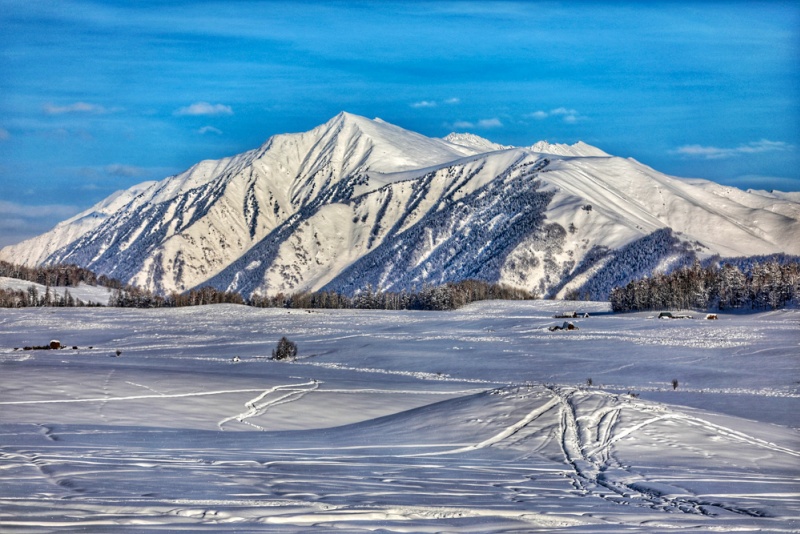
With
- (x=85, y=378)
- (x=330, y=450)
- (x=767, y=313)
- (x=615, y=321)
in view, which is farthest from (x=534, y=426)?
(x=767, y=313)

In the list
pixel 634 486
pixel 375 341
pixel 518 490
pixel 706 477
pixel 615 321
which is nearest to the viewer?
pixel 518 490

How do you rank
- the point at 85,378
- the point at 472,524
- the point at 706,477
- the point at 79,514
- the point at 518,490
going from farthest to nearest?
the point at 85,378, the point at 706,477, the point at 518,490, the point at 472,524, the point at 79,514

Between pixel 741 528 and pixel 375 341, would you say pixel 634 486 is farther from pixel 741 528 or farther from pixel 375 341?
pixel 375 341

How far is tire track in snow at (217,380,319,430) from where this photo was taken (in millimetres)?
34688

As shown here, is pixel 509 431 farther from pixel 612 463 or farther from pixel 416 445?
pixel 612 463

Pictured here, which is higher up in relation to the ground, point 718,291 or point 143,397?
point 718,291

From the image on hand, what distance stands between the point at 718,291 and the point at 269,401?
10153 cm

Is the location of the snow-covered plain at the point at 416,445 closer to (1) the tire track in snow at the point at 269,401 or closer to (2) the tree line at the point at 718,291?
(1) the tire track in snow at the point at 269,401

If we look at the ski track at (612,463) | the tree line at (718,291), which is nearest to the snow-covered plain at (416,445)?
the ski track at (612,463)

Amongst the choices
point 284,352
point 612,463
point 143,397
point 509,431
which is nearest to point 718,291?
point 284,352

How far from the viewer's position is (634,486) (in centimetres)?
2145

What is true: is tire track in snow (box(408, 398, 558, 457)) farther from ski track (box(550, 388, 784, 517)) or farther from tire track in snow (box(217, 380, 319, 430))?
tire track in snow (box(217, 380, 319, 430))

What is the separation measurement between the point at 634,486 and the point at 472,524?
7.31m

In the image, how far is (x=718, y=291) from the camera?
12794 cm
